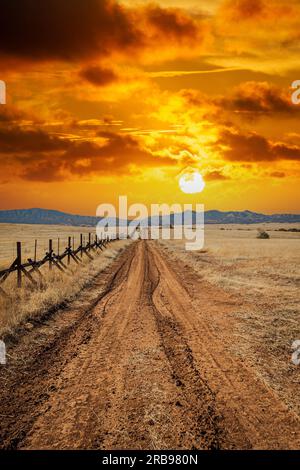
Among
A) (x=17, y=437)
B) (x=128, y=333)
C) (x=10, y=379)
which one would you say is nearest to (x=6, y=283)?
(x=128, y=333)

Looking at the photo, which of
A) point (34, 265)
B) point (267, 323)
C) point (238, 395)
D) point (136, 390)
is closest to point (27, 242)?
point (34, 265)

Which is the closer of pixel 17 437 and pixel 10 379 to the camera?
pixel 17 437

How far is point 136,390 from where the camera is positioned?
6234mm

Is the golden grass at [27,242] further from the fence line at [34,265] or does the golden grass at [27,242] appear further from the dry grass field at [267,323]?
the dry grass field at [267,323]

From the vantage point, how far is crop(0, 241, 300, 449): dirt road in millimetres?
4891

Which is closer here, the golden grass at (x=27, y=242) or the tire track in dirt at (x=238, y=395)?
the tire track in dirt at (x=238, y=395)

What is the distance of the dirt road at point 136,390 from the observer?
4891 millimetres

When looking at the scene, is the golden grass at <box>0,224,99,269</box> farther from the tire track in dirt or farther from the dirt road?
the tire track in dirt

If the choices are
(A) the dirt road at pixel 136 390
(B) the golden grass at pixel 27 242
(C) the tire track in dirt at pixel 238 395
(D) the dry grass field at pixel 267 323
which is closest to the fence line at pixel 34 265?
(A) the dirt road at pixel 136 390

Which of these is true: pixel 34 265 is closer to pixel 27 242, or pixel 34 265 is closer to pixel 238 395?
pixel 238 395

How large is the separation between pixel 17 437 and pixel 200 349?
4.85 m

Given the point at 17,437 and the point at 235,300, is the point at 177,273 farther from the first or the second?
the point at 17,437

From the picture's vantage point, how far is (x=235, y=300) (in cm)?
1436

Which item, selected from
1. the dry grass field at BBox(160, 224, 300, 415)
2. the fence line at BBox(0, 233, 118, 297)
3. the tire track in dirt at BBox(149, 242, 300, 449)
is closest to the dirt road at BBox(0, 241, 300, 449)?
the tire track in dirt at BBox(149, 242, 300, 449)
